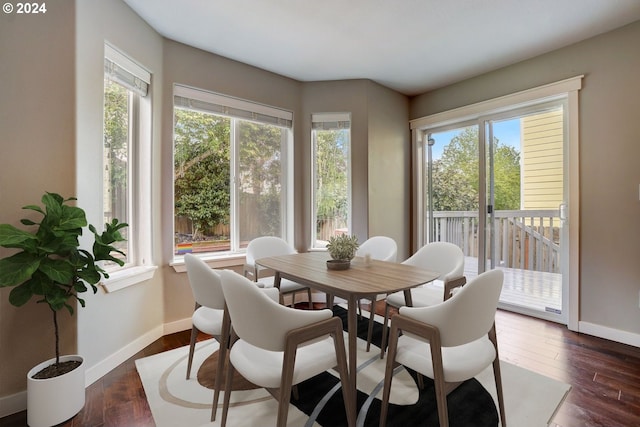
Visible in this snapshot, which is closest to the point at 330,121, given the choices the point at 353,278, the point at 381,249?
the point at 381,249

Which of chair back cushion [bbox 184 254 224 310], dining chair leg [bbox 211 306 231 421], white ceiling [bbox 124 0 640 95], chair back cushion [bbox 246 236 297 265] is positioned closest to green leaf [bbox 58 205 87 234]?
chair back cushion [bbox 184 254 224 310]

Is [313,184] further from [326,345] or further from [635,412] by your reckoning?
[635,412]

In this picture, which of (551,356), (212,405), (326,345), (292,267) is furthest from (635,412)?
(212,405)

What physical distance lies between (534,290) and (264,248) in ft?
9.87

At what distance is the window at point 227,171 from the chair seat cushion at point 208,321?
1271 millimetres

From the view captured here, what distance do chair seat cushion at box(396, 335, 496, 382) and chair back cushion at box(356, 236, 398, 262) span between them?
117 cm

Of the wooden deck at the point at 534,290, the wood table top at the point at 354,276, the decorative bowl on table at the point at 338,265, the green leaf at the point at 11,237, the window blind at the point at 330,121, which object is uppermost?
the window blind at the point at 330,121

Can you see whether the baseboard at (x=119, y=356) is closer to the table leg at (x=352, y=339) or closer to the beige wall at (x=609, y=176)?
the table leg at (x=352, y=339)

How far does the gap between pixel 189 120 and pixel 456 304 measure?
2941 mm

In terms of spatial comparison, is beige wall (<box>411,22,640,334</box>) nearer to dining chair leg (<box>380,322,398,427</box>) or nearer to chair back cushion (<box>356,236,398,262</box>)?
chair back cushion (<box>356,236,398,262</box>)

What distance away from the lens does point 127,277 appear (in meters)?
2.29

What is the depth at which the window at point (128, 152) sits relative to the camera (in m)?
2.30

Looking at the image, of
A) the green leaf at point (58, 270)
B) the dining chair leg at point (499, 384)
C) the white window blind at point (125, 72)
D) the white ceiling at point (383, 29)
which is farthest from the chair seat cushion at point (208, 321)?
the white ceiling at point (383, 29)

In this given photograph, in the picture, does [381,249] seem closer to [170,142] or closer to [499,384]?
[499,384]
